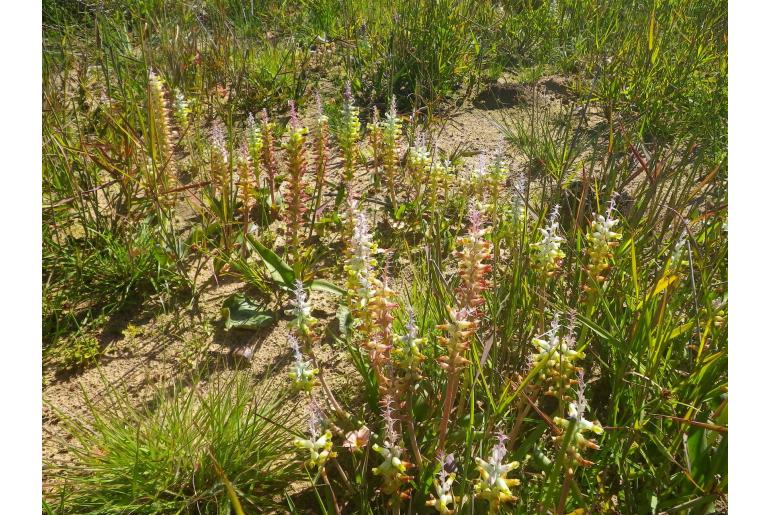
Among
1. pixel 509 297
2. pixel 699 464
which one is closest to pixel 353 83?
pixel 509 297

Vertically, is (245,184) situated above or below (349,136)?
below

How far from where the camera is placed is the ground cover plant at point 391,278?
1.62m

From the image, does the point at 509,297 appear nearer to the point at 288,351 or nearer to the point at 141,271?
the point at 288,351

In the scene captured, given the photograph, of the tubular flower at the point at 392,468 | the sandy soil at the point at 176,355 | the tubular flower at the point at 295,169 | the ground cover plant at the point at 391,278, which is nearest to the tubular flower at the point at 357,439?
the ground cover plant at the point at 391,278

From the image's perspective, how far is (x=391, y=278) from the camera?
8.91ft

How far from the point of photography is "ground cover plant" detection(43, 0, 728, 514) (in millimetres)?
1619

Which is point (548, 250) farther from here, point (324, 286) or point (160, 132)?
point (160, 132)

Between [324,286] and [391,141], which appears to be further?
[391,141]

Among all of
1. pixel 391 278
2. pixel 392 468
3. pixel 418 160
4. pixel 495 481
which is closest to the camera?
pixel 495 481

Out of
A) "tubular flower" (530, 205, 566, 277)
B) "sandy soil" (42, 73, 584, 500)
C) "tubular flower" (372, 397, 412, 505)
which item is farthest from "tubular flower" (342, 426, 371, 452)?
"tubular flower" (530, 205, 566, 277)

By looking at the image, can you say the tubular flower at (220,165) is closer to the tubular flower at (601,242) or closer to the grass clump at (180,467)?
the grass clump at (180,467)

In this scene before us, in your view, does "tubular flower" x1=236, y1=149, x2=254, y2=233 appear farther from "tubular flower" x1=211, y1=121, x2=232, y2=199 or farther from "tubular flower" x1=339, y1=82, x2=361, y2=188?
"tubular flower" x1=339, y1=82, x2=361, y2=188

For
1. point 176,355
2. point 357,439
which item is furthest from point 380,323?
point 176,355

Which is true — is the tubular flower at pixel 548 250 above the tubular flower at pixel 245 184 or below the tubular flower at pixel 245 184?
above
